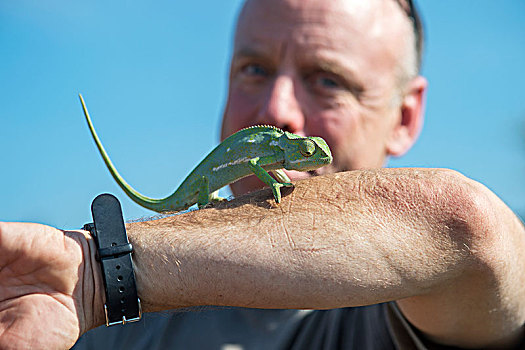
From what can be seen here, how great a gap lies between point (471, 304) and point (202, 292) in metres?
0.94

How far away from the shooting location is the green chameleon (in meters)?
1.97

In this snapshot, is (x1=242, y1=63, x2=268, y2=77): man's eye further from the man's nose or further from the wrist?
the wrist

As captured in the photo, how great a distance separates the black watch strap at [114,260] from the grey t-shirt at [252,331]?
2.80 feet

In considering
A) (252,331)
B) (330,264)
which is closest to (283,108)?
(252,331)

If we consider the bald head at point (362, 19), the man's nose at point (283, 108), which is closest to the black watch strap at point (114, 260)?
the man's nose at point (283, 108)

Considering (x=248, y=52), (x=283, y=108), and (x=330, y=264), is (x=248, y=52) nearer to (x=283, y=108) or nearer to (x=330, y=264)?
(x=283, y=108)

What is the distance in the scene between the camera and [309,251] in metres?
1.52

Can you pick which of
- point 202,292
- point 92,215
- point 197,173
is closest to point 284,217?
point 202,292

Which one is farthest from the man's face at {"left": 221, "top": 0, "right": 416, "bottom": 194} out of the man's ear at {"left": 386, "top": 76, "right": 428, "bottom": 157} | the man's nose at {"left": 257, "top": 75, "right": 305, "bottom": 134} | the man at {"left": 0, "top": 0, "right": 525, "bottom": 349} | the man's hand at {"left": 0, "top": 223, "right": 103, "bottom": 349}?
the man's hand at {"left": 0, "top": 223, "right": 103, "bottom": 349}

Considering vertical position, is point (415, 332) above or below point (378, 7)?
below

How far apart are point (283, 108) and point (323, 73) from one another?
0.37m

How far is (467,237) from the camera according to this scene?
1.65 meters

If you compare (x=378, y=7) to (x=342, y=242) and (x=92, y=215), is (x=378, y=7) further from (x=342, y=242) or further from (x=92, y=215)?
(x=92, y=215)

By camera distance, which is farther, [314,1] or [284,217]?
[314,1]
